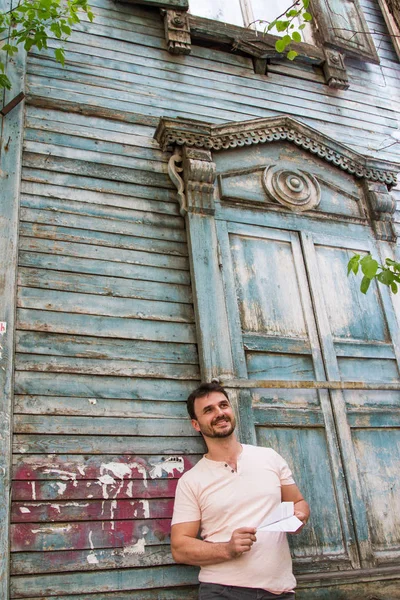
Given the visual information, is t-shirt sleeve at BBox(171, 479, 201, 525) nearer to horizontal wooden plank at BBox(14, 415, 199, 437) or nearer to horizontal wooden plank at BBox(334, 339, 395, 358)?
horizontal wooden plank at BBox(14, 415, 199, 437)

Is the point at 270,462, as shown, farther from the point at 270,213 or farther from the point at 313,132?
the point at 313,132

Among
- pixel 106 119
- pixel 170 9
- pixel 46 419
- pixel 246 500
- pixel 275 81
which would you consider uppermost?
pixel 170 9

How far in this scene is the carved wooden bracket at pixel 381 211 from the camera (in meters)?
4.99

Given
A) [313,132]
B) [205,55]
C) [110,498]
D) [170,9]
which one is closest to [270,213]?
[313,132]

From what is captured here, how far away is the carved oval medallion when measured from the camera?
15.4 feet

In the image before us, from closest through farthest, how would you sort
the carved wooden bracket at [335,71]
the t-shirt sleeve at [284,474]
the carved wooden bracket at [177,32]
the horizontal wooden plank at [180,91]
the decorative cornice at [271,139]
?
the t-shirt sleeve at [284,474]
the decorative cornice at [271,139]
the horizontal wooden plank at [180,91]
the carved wooden bracket at [177,32]
the carved wooden bracket at [335,71]

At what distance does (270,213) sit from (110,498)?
250cm

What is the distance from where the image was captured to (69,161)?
4172 mm

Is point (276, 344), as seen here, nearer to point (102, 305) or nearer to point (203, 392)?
point (203, 392)

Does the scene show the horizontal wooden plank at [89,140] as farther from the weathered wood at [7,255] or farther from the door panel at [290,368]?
the door panel at [290,368]

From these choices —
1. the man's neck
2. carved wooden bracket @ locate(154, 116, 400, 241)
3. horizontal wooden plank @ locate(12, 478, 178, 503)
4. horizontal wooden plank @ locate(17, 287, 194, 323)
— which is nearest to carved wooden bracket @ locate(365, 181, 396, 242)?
carved wooden bracket @ locate(154, 116, 400, 241)

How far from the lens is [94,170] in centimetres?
422

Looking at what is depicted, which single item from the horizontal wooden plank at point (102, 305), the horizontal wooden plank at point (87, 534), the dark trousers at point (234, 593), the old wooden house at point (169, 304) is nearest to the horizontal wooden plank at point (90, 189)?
the old wooden house at point (169, 304)

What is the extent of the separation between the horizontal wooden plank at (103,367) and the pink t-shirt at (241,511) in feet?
2.61
